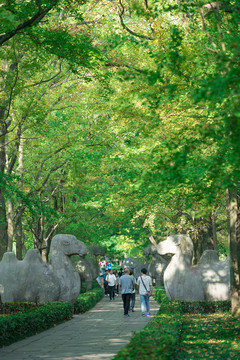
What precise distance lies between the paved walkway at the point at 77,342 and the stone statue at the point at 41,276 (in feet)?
5.22

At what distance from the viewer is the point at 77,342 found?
11812mm

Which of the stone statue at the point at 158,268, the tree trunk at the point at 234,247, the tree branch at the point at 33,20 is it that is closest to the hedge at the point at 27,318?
the tree trunk at the point at 234,247

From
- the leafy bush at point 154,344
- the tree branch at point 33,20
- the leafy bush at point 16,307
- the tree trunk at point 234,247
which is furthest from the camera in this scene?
A: the tree trunk at point 234,247

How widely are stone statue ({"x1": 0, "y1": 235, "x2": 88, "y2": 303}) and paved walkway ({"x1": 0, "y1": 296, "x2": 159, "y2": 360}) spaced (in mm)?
1593

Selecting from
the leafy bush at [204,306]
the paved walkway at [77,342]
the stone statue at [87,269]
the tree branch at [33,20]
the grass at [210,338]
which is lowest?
the paved walkway at [77,342]

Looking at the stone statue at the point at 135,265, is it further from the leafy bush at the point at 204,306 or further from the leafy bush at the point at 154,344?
the leafy bush at the point at 154,344

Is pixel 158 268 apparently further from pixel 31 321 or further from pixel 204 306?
pixel 31 321

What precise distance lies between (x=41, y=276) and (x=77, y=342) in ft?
19.6

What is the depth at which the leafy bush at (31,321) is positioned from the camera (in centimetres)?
1138

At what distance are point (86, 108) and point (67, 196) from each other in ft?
30.0

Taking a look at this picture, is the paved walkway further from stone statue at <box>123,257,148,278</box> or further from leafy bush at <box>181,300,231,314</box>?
stone statue at <box>123,257,148,278</box>

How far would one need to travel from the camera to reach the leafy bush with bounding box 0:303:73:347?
11383mm

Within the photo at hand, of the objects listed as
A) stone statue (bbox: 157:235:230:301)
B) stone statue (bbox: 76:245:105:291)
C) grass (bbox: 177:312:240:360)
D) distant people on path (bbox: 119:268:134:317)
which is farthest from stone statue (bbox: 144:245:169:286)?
grass (bbox: 177:312:240:360)

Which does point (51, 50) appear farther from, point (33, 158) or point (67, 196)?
point (67, 196)
